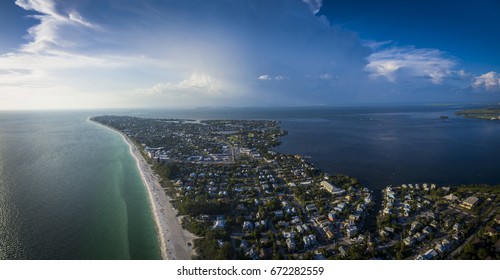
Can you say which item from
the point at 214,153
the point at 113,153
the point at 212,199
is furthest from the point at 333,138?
the point at 113,153

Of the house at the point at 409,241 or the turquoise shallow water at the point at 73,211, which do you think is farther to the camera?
the turquoise shallow water at the point at 73,211

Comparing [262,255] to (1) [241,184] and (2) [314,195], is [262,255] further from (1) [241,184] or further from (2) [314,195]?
(1) [241,184]

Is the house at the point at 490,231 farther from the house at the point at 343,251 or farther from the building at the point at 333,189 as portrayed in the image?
the building at the point at 333,189

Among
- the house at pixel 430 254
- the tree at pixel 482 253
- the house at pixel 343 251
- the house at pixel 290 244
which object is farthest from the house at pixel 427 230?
the house at pixel 290 244

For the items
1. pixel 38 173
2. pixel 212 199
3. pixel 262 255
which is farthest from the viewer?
pixel 38 173

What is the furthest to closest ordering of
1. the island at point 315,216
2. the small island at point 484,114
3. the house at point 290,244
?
the small island at point 484,114 → the house at point 290,244 → the island at point 315,216
